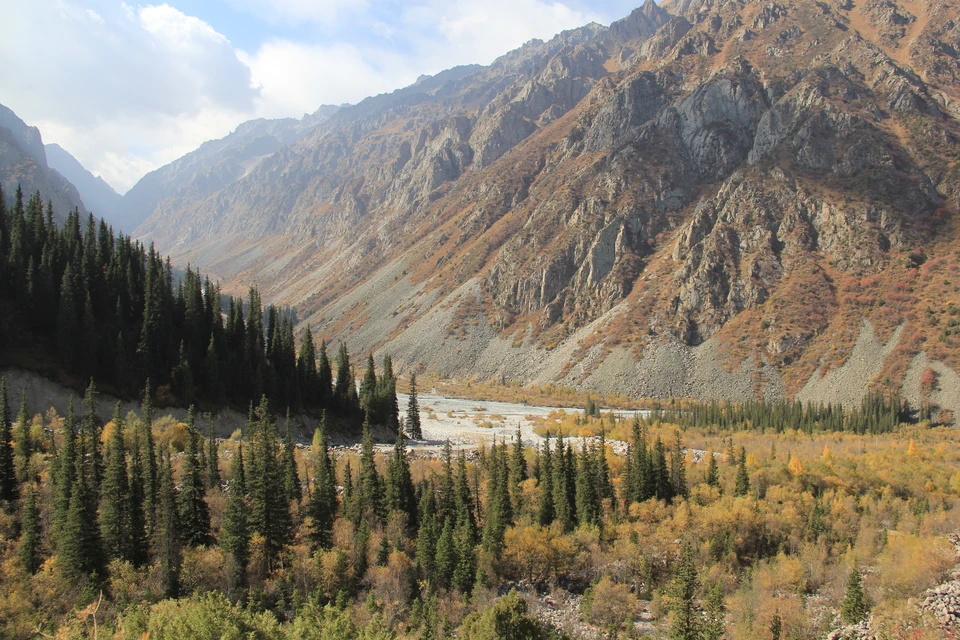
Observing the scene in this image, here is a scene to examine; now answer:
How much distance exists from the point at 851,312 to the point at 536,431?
78.2 metres

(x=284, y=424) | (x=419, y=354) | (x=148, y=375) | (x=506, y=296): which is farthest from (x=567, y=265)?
(x=148, y=375)

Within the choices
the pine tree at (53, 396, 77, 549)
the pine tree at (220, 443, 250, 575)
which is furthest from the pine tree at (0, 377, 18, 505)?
the pine tree at (220, 443, 250, 575)

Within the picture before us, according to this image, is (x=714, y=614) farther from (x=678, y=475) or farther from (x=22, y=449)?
(x=22, y=449)

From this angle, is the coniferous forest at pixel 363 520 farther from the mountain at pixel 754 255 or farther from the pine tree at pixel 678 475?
the mountain at pixel 754 255

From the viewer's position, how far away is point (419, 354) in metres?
164

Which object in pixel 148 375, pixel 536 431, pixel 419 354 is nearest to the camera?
pixel 148 375

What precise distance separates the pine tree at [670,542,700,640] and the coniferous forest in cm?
17

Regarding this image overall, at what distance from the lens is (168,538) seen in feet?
125

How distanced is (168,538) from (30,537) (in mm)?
7592

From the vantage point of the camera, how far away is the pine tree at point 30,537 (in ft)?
116

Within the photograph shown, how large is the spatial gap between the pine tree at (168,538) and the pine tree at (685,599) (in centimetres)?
3124

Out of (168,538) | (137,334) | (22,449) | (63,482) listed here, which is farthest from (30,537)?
(137,334)

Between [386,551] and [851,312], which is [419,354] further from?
[386,551]

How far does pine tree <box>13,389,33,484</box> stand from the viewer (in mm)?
43344
